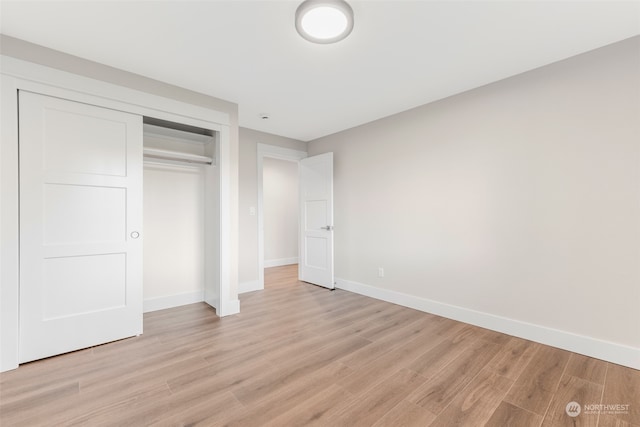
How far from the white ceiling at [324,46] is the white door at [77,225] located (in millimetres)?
613

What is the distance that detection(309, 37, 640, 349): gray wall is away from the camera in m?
2.14

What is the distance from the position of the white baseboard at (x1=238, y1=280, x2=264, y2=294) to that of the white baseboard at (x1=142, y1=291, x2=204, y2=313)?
1.93ft

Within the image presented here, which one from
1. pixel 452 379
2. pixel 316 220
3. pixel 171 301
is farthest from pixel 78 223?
pixel 452 379

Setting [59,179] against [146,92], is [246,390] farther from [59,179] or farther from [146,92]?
[146,92]

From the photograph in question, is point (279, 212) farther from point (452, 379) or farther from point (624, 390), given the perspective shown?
point (624, 390)

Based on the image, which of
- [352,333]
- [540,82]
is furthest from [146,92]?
[540,82]

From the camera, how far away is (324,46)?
7.18 feet

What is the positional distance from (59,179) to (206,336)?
1885mm

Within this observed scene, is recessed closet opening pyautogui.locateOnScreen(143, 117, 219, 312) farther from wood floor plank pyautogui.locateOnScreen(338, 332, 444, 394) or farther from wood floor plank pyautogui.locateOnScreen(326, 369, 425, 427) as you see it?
wood floor plank pyautogui.locateOnScreen(326, 369, 425, 427)

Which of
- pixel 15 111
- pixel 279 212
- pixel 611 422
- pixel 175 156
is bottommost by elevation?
pixel 611 422

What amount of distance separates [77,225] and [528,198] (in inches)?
163

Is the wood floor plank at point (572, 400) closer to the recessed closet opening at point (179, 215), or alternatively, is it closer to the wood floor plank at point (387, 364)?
the wood floor plank at point (387, 364)

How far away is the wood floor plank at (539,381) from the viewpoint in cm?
169

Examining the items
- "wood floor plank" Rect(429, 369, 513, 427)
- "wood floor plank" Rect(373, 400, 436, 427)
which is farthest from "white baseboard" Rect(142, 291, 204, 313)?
"wood floor plank" Rect(429, 369, 513, 427)
